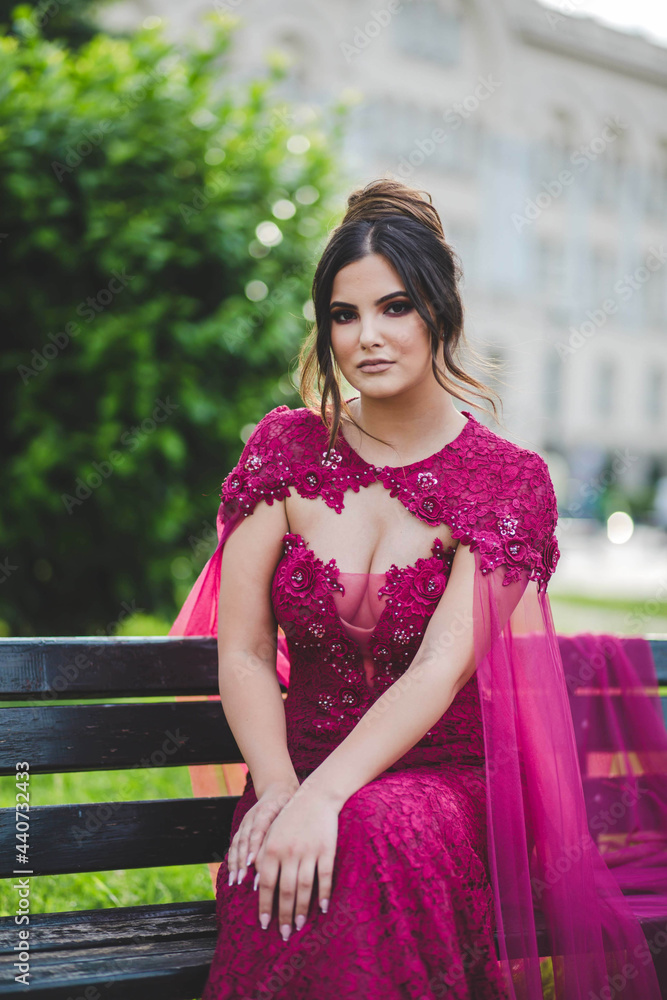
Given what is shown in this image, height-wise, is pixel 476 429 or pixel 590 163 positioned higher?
pixel 590 163

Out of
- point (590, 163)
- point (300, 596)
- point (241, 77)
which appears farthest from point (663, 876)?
point (590, 163)

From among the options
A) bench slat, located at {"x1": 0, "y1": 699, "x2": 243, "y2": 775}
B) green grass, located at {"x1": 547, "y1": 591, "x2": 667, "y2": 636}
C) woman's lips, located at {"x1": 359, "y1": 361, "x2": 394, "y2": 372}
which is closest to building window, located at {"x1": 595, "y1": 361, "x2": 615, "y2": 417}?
green grass, located at {"x1": 547, "y1": 591, "x2": 667, "y2": 636}

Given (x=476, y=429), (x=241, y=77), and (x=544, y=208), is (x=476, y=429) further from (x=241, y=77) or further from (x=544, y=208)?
(x=544, y=208)

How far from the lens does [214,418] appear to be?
5.00m

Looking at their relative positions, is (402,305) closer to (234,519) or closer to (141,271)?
(234,519)

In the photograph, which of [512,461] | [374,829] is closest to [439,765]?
[374,829]

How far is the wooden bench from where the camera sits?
2160 millimetres

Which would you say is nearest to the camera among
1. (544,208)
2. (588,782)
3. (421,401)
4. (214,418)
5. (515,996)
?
(515,996)

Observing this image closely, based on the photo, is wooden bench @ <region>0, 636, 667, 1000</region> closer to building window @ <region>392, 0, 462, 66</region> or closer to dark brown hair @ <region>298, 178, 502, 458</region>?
dark brown hair @ <region>298, 178, 502, 458</region>

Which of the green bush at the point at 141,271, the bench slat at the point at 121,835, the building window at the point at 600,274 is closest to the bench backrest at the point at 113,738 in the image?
the bench slat at the point at 121,835

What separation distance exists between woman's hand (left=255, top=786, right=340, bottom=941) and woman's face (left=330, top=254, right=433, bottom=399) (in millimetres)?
959

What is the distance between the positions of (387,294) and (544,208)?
33.5m

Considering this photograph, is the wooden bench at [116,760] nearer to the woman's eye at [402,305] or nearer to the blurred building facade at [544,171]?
the woman's eye at [402,305]

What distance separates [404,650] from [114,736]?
816 millimetres
